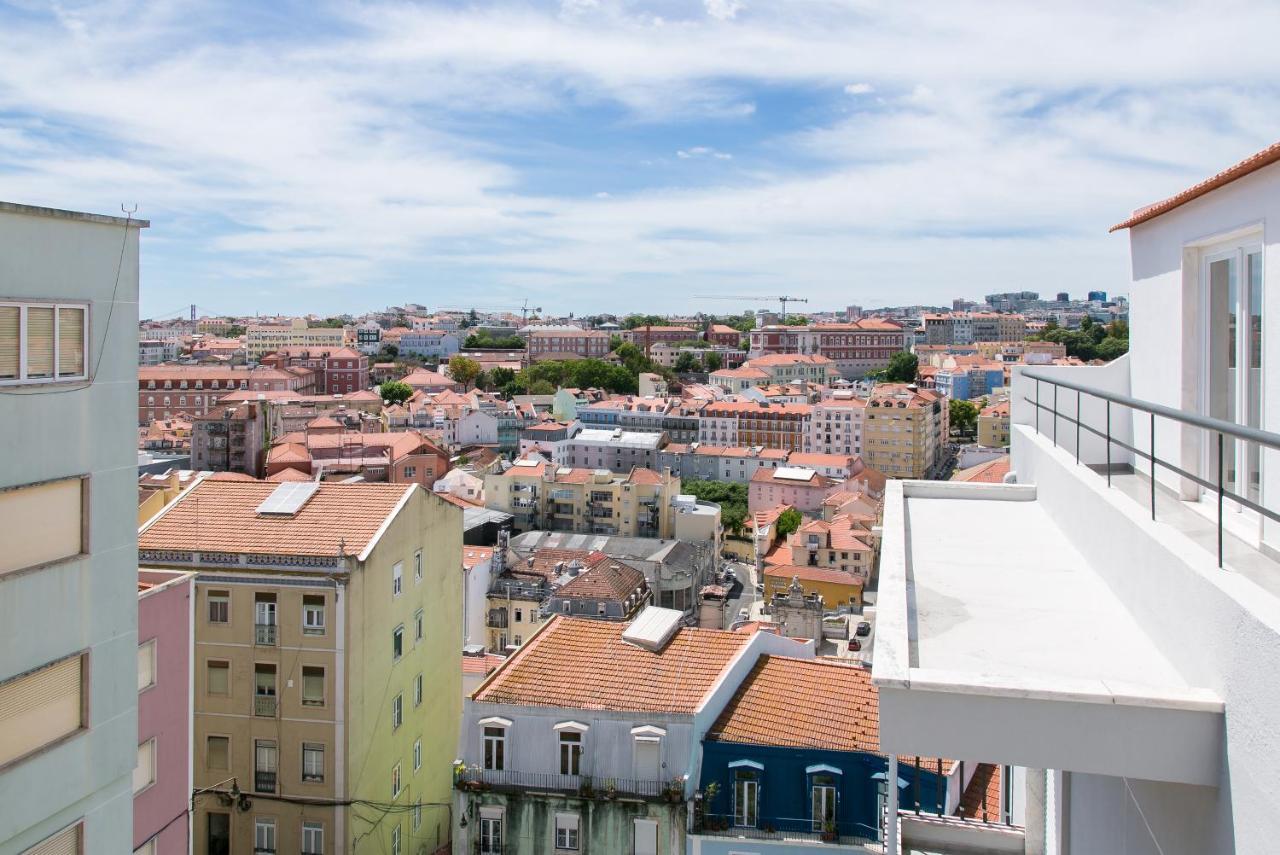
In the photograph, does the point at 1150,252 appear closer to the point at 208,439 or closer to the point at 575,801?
the point at 575,801

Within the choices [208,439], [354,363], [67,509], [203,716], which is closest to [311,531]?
[203,716]

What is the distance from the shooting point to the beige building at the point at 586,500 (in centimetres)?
4306

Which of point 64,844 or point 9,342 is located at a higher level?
point 9,342

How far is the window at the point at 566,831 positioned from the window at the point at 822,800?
85.9 inches

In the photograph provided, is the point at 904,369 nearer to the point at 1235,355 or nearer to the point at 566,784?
the point at 566,784

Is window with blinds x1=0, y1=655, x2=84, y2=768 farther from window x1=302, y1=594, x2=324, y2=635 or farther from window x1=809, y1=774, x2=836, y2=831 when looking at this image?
window x1=809, y1=774, x2=836, y2=831

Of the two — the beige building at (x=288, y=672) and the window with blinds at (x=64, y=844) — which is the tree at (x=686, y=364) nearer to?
the beige building at (x=288, y=672)

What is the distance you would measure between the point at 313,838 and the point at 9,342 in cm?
673

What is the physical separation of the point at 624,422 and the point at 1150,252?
59.3 m

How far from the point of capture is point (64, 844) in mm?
4113

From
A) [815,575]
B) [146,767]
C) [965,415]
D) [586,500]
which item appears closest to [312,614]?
[146,767]

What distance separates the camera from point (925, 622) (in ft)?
8.98

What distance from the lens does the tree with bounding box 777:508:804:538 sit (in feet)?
141

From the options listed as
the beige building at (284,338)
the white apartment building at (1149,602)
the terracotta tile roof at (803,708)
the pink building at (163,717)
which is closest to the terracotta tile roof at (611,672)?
the terracotta tile roof at (803,708)
